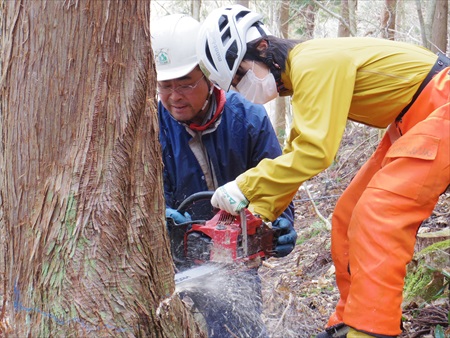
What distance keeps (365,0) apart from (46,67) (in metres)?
17.2

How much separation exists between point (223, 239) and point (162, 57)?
50.5 inches

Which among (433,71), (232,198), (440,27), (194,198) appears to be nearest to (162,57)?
(194,198)

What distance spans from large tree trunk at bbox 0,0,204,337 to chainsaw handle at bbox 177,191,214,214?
3.23ft

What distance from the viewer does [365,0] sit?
691 inches

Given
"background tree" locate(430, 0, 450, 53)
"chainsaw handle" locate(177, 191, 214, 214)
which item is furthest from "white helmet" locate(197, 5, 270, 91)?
"background tree" locate(430, 0, 450, 53)

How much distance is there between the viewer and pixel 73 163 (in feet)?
6.48

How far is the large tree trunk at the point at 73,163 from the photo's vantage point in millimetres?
1918

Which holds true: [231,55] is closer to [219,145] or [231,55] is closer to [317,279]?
[219,145]

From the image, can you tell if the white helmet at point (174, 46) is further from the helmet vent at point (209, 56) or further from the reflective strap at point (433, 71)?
the reflective strap at point (433, 71)

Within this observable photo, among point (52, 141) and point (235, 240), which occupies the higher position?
point (52, 141)

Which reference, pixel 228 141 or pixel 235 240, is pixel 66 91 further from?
pixel 228 141

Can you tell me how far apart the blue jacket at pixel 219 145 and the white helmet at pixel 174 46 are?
29 centimetres

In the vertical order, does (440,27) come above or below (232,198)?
above

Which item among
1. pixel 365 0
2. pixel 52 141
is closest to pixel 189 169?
pixel 52 141
